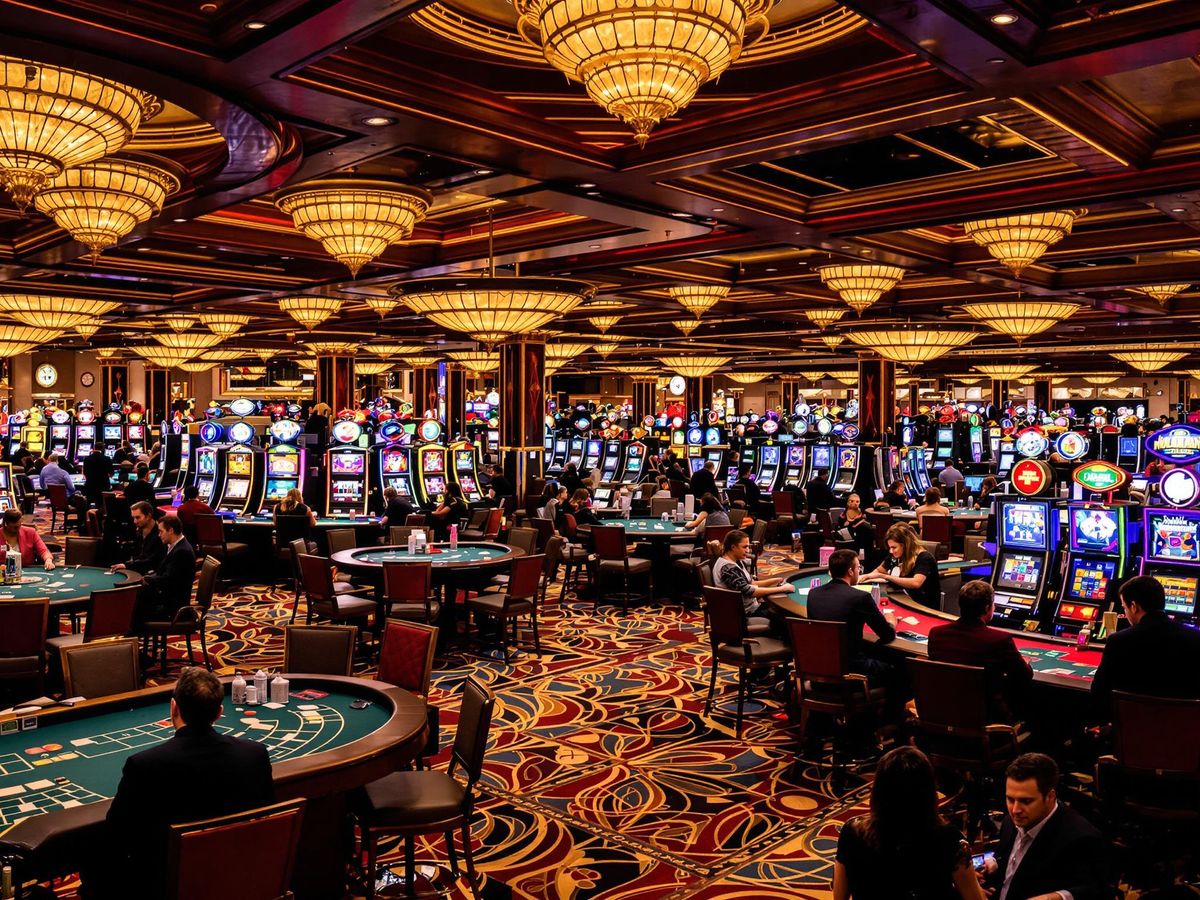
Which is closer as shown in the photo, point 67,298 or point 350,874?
point 350,874

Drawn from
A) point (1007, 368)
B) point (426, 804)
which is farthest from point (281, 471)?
point (1007, 368)

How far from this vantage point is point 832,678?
5770mm

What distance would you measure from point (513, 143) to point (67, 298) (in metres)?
9.10

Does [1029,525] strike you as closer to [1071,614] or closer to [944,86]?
[1071,614]

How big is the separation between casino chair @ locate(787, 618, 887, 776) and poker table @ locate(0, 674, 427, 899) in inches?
91.6

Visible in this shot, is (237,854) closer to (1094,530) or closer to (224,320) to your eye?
(1094,530)

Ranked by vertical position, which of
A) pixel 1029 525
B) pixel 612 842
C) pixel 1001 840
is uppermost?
pixel 1029 525

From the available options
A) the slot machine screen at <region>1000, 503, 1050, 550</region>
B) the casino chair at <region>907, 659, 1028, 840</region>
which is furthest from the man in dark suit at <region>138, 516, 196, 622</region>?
the slot machine screen at <region>1000, 503, 1050, 550</region>

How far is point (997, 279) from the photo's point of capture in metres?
12.7

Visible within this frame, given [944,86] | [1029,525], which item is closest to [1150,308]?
[1029,525]

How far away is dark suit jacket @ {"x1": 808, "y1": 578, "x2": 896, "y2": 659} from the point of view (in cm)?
586

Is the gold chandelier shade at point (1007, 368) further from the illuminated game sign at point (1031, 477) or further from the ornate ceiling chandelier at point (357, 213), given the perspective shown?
the ornate ceiling chandelier at point (357, 213)

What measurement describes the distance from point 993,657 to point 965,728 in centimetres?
37

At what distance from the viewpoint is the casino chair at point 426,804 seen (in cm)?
416
